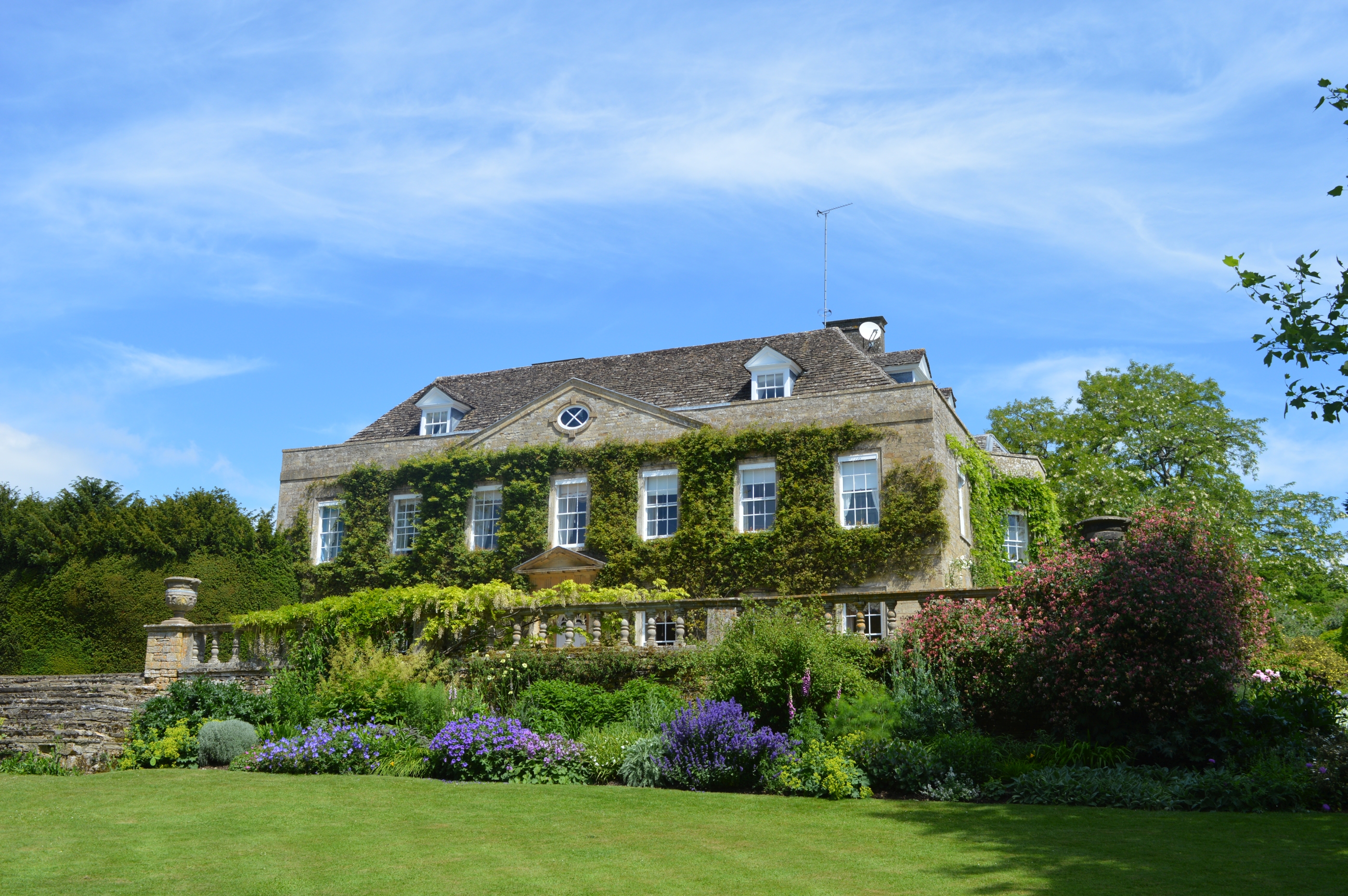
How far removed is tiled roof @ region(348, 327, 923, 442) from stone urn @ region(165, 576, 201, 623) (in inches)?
391

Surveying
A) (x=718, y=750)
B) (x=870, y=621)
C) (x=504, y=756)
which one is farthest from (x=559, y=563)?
(x=718, y=750)

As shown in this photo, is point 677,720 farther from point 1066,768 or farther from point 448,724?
point 1066,768

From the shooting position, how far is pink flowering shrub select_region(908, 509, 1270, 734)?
12594 mm

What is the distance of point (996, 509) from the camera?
27.0 meters

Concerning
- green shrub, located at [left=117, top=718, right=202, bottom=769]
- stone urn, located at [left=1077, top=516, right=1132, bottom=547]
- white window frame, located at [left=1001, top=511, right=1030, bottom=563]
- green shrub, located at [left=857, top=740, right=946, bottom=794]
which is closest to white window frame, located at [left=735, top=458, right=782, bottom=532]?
white window frame, located at [left=1001, top=511, right=1030, bottom=563]

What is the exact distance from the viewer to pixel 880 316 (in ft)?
116

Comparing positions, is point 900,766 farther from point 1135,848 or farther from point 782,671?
point 1135,848

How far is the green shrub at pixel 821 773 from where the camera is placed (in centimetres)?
1155

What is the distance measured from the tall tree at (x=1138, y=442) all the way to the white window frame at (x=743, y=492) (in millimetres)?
12624

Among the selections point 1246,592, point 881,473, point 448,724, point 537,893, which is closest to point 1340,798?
point 1246,592

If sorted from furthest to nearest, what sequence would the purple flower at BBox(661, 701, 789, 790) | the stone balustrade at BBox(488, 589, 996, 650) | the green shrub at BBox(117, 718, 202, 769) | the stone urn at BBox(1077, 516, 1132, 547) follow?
the stone balustrade at BBox(488, 589, 996, 650)
the green shrub at BBox(117, 718, 202, 769)
the stone urn at BBox(1077, 516, 1132, 547)
the purple flower at BBox(661, 701, 789, 790)

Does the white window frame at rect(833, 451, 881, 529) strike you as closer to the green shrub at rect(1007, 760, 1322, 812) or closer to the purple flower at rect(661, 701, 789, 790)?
the purple flower at rect(661, 701, 789, 790)

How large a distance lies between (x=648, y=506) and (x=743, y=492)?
235 centimetres

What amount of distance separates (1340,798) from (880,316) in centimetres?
2594
